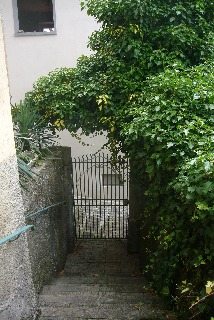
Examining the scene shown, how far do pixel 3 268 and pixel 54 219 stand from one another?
122 inches

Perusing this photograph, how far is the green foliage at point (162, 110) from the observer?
3.28 meters

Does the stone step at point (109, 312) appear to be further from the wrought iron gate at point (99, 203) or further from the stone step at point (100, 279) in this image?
the wrought iron gate at point (99, 203)

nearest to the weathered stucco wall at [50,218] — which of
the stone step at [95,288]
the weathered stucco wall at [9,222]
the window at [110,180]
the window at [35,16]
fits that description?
the stone step at [95,288]

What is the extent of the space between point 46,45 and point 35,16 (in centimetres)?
83

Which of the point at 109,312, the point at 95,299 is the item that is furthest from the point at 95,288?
the point at 109,312

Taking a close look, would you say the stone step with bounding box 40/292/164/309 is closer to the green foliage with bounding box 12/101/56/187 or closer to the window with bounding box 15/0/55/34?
the green foliage with bounding box 12/101/56/187

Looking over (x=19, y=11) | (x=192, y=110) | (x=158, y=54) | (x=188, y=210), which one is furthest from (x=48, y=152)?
(x=19, y=11)

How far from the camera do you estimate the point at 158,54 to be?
5613mm

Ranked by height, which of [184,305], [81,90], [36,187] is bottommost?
[184,305]

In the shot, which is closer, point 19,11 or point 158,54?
point 158,54

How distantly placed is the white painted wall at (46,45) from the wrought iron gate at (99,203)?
2672 millimetres

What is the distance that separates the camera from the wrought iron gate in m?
9.04

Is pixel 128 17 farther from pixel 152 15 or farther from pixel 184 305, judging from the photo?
pixel 184 305

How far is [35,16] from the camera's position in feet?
30.6
